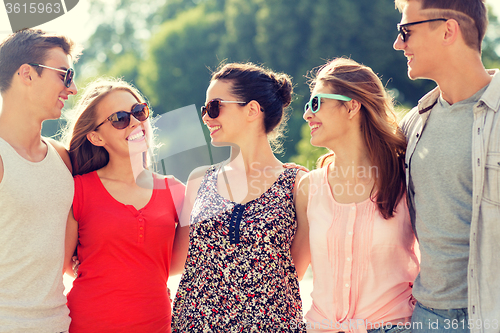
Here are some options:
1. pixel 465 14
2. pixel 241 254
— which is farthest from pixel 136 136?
pixel 465 14

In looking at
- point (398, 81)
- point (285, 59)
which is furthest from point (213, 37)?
point (398, 81)

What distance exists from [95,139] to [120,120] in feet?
0.86

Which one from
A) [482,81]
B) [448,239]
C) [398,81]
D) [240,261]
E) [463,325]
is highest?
[482,81]

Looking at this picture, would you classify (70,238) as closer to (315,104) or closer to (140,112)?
(140,112)

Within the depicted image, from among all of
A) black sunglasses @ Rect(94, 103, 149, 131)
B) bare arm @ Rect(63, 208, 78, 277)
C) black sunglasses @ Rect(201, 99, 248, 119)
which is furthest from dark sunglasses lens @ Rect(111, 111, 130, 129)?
bare arm @ Rect(63, 208, 78, 277)

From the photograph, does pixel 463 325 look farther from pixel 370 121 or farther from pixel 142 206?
pixel 142 206

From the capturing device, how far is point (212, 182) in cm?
378

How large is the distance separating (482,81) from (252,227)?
175 centimetres

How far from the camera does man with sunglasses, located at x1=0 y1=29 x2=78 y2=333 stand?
2.95m

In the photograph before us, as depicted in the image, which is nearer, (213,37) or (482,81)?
(482,81)

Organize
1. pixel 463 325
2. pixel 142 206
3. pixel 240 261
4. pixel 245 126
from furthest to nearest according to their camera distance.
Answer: pixel 245 126 < pixel 142 206 < pixel 240 261 < pixel 463 325

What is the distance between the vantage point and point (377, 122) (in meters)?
3.44

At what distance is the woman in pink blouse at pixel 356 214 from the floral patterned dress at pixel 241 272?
0.61ft

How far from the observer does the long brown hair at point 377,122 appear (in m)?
3.30
